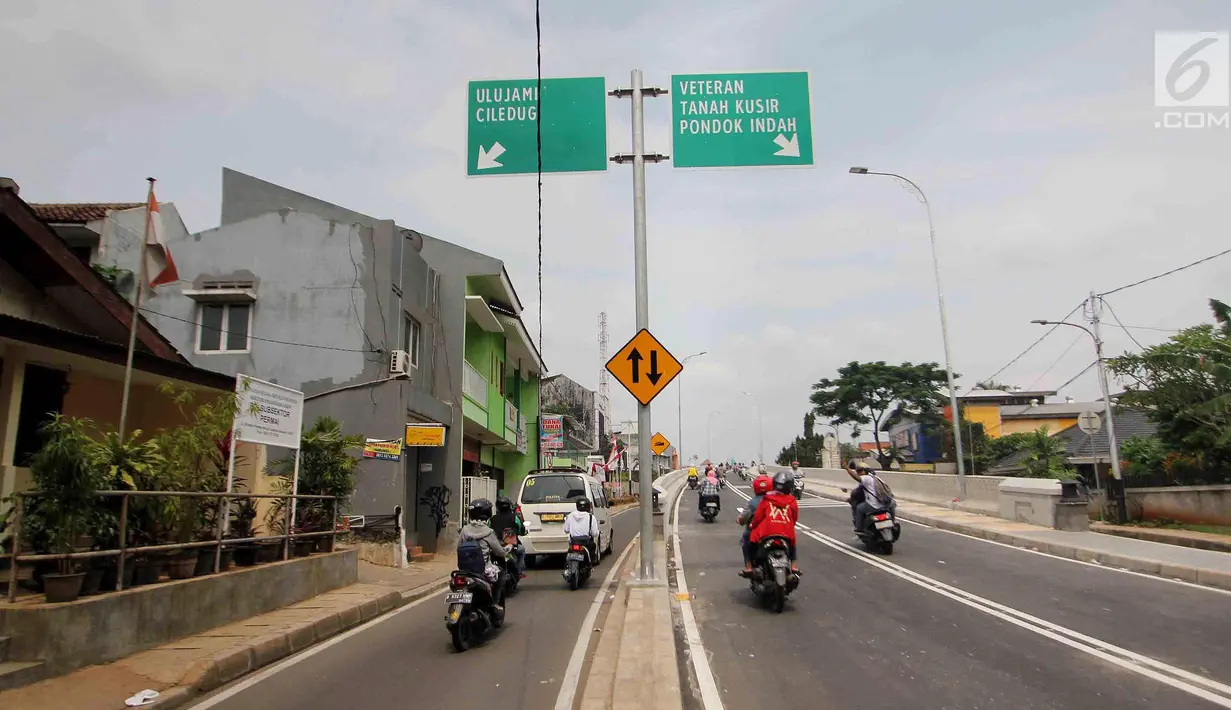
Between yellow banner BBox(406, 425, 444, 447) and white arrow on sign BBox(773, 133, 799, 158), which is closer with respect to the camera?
white arrow on sign BBox(773, 133, 799, 158)

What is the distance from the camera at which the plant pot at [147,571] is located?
7.71 metres

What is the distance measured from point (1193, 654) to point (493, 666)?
6162 millimetres

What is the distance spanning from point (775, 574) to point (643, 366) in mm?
3320

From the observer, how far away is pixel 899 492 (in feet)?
102

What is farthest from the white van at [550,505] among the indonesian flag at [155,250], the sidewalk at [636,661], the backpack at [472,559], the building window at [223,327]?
the indonesian flag at [155,250]

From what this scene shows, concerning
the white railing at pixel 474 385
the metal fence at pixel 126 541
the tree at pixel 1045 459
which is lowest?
the metal fence at pixel 126 541

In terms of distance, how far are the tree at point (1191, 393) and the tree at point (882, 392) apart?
38526 millimetres

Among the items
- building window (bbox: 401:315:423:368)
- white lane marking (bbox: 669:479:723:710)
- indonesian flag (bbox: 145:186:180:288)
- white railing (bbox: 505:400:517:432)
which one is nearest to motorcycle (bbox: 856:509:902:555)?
white lane marking (bbox: 669:479:723:710)

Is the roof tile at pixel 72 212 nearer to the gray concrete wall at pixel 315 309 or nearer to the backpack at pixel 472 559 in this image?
the gray concrete wall at pixel 315 309

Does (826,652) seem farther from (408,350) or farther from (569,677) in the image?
(408,350)

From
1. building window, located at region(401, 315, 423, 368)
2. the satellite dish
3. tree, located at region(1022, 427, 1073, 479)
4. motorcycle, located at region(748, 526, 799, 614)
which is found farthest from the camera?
tree, located at region(1022, 427, 1073, 479)

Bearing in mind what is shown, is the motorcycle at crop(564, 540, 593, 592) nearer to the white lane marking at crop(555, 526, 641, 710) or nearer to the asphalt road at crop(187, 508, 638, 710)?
the white lane marking at crop(555, 526, 641, 710)

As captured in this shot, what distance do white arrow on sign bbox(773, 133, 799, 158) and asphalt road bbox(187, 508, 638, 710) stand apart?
6293 millimetres

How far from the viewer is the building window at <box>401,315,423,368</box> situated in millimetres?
19406
